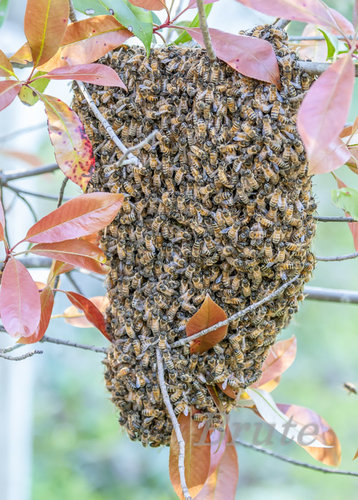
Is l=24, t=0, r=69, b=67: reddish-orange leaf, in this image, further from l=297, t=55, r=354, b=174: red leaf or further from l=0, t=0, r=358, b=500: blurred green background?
l=0, t=0, r=358, b=500: blurred green background

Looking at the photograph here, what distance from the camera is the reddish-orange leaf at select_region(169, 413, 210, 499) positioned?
78 cm

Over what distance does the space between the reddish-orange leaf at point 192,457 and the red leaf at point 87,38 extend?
54cm

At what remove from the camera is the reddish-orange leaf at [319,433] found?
885 mm

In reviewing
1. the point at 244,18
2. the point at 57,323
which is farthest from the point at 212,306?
the point at 57,323

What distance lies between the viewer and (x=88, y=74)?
27.4 inches

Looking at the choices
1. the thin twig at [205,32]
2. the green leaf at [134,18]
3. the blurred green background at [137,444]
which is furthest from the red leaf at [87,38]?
the blurred green background at [137,444]

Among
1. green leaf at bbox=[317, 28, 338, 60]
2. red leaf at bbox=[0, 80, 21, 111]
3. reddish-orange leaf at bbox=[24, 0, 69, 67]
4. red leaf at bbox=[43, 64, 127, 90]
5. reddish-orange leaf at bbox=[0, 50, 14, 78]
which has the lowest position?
red leaf at bbox=[0, 80, 21, 111]

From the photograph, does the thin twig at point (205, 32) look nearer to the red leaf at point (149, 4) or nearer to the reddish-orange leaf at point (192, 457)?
the red leaf at point (149, 4)

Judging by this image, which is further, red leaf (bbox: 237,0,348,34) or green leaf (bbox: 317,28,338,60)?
green leaf (bbox: 317,28,338,60)

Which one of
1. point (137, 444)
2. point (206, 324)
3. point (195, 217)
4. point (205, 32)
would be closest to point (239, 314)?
point (206, 324)

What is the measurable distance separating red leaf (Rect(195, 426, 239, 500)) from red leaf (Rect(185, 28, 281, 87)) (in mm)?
538

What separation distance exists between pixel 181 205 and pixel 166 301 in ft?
0.47

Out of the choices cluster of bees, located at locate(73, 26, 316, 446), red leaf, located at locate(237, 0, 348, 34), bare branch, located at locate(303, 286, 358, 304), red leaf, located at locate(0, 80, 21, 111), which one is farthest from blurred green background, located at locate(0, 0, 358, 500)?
red leaf, located at locate(237, 0, 348, 34)

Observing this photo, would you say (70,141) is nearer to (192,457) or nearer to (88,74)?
(88,74)
